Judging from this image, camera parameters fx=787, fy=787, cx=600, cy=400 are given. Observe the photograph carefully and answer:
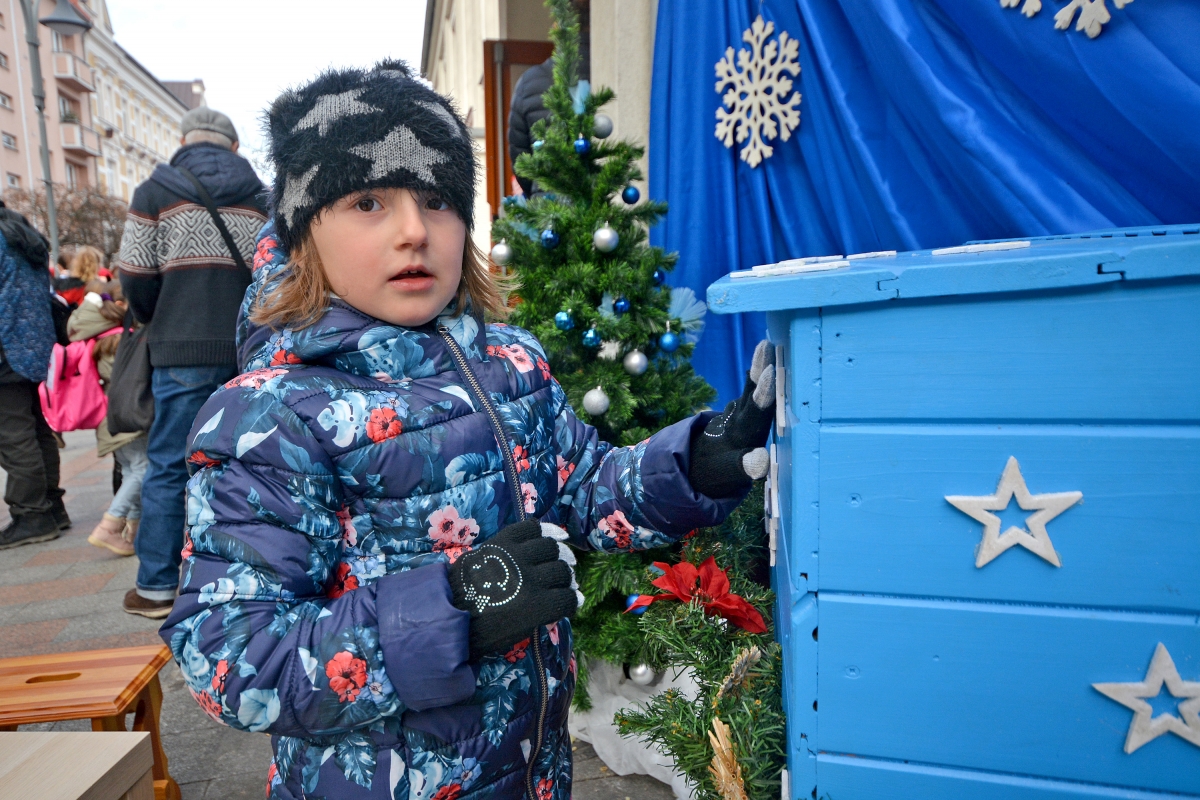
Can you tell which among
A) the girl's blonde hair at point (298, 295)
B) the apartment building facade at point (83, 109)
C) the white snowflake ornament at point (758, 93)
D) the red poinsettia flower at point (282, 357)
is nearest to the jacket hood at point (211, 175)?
the white snowflake ornament at point (758, 93)

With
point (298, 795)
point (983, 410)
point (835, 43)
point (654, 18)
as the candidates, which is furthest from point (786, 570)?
point (654, 18)

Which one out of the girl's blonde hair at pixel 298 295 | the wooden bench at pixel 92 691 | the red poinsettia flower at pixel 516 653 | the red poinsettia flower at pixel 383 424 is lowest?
the wooden bench at pixel 92 691

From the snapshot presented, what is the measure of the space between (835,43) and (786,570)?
5.74 feet

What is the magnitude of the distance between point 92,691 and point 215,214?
192cm

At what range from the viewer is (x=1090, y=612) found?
0.91 m

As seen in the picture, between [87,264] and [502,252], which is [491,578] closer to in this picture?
[502,252]

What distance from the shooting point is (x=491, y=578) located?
1104 mm

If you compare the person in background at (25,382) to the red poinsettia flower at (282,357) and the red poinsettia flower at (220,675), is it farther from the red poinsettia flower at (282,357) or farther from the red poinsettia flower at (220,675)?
the red poinsettia flower at (220,675)

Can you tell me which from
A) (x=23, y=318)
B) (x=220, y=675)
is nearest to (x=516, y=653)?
(x=220, y=675)

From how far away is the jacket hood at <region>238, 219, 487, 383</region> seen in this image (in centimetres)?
122

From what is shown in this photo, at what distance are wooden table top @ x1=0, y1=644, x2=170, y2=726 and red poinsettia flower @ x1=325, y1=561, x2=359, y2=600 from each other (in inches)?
44.9

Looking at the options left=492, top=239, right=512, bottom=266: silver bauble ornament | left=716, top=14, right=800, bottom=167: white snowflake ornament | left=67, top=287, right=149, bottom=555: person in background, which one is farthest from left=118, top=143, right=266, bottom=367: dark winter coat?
left=716, top=14, right=800, bottom=167: white snowflake ornament

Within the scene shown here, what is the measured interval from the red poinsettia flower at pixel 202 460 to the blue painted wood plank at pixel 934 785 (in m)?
0.93

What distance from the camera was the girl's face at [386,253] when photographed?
121 centimetres
